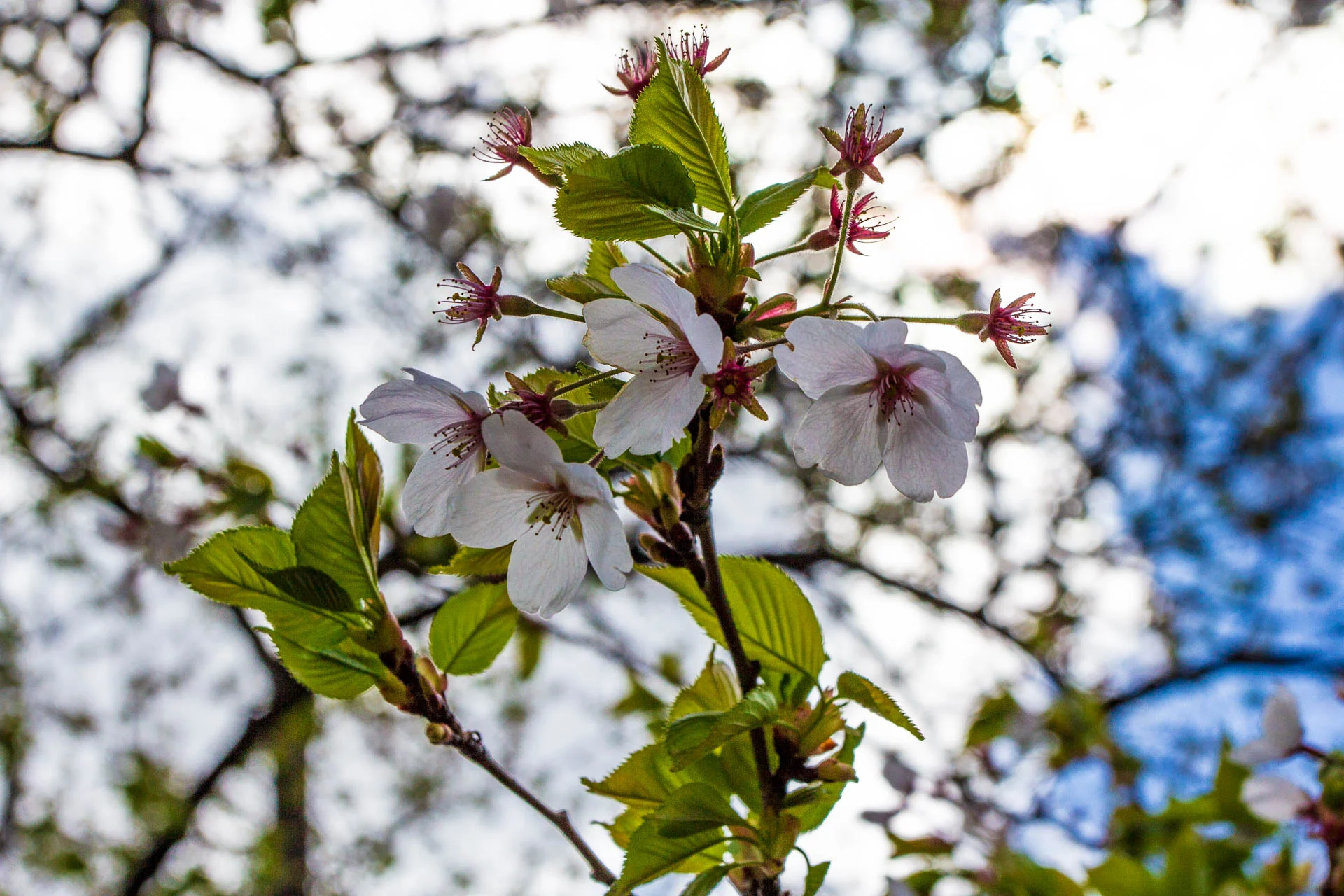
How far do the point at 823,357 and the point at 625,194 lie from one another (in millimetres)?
180

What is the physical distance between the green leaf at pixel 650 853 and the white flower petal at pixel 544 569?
177 mm

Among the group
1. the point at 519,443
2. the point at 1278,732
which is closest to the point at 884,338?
the point at 519,443

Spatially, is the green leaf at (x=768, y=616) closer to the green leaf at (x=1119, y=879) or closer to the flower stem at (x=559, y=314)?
the flower stem at (x=559, y=314)

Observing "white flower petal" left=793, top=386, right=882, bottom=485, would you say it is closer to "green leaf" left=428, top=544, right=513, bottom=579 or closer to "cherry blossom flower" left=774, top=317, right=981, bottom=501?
"cherry blossom flower" left=774, top=317, right=981, bottom=501

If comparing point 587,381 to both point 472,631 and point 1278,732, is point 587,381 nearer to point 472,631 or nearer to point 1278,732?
point 472,631

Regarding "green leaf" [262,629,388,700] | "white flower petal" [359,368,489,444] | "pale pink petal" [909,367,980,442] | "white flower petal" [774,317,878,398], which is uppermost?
"pale pink petal" [909,367,980,442]

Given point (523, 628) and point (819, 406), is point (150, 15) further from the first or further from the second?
point (819, 406)

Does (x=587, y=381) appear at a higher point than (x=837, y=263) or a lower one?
lower

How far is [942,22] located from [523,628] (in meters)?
2.90

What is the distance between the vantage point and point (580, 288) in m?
0.60

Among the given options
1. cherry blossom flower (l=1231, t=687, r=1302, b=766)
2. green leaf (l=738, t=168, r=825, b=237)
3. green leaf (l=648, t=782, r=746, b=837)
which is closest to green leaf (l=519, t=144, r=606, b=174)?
green leaf (l=738, t=168, r=825, b=237)

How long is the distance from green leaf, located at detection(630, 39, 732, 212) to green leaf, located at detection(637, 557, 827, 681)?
302 millimetres

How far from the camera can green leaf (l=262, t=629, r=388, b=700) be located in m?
0.68

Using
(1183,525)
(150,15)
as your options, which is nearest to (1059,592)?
(1183,525)
